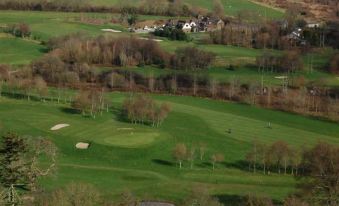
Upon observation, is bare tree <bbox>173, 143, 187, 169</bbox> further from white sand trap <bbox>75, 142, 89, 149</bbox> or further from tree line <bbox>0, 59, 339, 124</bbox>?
tree line <bbox>0, 59, 339, 124</bbox>

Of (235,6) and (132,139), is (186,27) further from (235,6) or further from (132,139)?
(132,139)

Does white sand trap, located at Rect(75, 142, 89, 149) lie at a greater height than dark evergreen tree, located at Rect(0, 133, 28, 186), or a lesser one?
lesser

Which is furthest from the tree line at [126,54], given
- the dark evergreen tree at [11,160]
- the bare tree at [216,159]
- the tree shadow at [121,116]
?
the dark evergreen tree at [11,160]

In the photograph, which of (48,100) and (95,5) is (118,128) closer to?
(48,100)

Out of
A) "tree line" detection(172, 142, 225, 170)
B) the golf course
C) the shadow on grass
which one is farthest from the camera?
"tree line" detection(172, 142, 225, 170)

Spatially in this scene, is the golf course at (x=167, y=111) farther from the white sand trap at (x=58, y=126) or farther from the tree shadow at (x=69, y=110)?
the white sand trap at (x=58, y=126)

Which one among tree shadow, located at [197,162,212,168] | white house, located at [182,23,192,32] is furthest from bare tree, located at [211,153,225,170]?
white house, located at [182,23,192,32]

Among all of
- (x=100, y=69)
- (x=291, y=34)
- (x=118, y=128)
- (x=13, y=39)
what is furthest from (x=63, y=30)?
(x=118, y=128)
